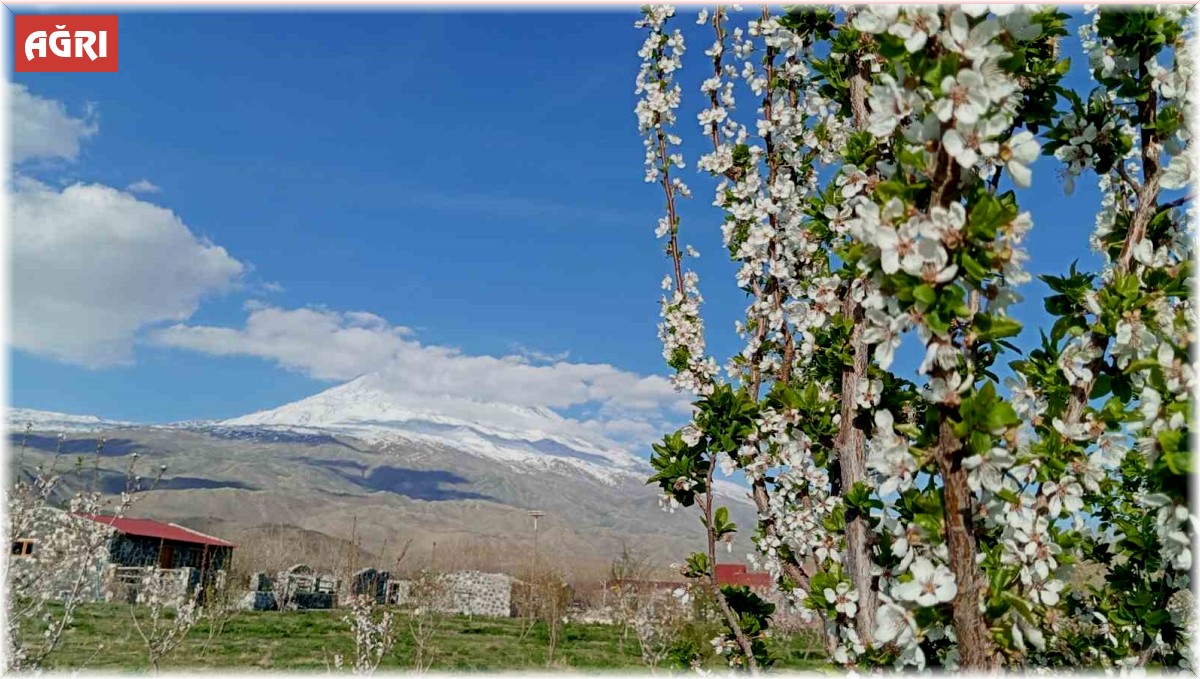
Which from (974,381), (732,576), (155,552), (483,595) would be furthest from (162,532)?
(974,381)

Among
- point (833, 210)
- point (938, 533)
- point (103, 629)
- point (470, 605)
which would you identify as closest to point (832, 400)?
point (833, 210)

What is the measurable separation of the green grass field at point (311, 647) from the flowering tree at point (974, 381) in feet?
36.1

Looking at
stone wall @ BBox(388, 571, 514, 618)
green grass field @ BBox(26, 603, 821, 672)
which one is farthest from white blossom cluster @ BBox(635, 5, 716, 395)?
stone wall @ BBox(388, 571, 514, 618)

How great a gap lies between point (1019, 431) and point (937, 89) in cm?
71

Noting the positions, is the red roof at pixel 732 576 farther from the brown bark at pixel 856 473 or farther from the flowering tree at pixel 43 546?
the flowering tree at pixel 43 546

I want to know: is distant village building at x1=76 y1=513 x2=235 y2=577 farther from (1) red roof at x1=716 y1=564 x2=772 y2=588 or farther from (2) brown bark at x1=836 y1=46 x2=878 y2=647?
(2) brown bark at x1=836 y1=46 x2=878 y2=647

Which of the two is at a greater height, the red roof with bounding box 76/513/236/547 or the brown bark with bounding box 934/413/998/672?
the brown bark with bounding box 934/413/998/672

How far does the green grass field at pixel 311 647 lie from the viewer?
640 inches

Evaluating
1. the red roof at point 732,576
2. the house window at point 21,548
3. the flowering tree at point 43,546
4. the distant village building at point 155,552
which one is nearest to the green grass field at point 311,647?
the red roof at point 732,576

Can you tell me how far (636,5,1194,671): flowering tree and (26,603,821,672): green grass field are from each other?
36.1ft

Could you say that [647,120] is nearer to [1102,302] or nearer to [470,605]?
[1102,302]

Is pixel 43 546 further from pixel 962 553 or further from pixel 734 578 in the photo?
pixel 962 553

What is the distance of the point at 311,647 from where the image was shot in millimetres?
19391

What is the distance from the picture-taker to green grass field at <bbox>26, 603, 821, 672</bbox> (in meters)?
16.2
